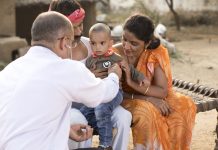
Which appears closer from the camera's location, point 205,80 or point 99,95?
point 99,95

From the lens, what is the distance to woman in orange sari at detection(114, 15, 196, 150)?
12.9 feet

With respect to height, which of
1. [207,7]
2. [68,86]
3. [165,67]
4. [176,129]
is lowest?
[207,7]

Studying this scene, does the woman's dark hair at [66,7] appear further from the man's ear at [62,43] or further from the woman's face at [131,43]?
the man's ear at [62,43]

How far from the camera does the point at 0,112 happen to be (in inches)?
109

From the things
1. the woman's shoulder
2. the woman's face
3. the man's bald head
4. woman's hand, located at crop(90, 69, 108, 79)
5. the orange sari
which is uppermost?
the man's bald head

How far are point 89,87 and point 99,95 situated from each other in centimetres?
15

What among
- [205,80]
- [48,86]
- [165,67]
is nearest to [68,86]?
[48,86]

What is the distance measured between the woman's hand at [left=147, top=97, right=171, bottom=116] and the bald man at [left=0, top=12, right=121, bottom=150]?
1.26m

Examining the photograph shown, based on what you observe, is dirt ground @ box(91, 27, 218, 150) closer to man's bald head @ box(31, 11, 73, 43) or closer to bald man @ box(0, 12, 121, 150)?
bald man @ box(0, 12, 121, 150)

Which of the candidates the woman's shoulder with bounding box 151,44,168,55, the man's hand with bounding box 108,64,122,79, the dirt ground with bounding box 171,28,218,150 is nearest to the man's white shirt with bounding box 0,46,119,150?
the man's hand with bounding box 108,64,122,79

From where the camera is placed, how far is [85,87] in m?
2.88

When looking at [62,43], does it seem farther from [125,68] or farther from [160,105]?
[160,105]

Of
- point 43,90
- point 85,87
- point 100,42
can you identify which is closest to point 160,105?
Answer: point 100,42

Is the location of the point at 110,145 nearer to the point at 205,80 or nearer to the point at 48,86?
the point at 48,86
